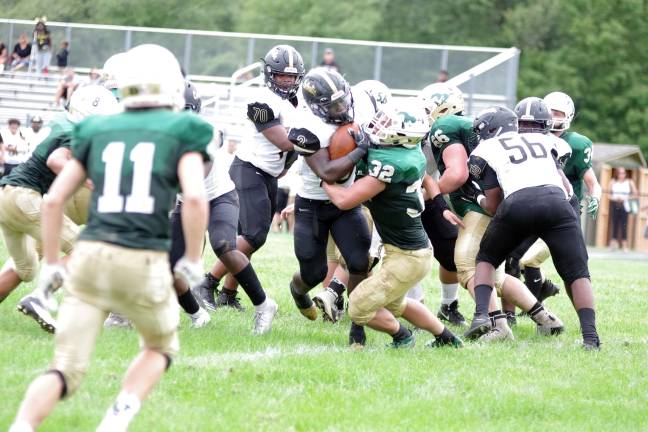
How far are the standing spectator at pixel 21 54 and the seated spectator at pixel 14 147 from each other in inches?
235

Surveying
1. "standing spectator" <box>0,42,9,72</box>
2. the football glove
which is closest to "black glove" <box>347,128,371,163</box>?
the football glove

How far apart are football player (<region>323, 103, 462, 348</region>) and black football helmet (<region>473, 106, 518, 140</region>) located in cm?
116

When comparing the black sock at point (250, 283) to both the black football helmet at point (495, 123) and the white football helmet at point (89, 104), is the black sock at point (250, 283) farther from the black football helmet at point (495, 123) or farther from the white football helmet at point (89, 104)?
the black football helmet at point (495, 123)

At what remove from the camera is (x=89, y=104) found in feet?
22.4

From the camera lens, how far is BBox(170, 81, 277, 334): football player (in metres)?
7.30

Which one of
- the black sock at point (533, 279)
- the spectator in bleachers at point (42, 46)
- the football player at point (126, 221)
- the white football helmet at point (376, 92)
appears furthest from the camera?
the spectator in bleachers at point (42, 46)

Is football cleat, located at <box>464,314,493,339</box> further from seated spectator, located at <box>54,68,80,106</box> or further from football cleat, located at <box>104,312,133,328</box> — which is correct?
seated spectator, located at <box>54,68,80,106</box>

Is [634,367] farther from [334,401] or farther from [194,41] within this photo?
[194,41]

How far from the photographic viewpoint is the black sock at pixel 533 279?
9.05 m

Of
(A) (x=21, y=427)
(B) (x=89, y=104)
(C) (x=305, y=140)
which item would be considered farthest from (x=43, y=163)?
(A) (x=21, y=427)

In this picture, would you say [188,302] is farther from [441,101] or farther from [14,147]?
[14,147]

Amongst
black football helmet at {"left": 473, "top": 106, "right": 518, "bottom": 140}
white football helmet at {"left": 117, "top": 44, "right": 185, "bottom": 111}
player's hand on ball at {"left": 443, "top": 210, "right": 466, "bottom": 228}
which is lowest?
player's hand on ball at {"left": 443, "top": 210, "right": 466, "bottom": 228}

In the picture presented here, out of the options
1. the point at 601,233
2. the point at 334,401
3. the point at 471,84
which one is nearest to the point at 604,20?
the point at 601,233

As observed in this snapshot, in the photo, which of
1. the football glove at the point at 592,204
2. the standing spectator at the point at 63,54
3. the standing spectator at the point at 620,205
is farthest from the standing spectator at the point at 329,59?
the football glove at the point at 592,204
